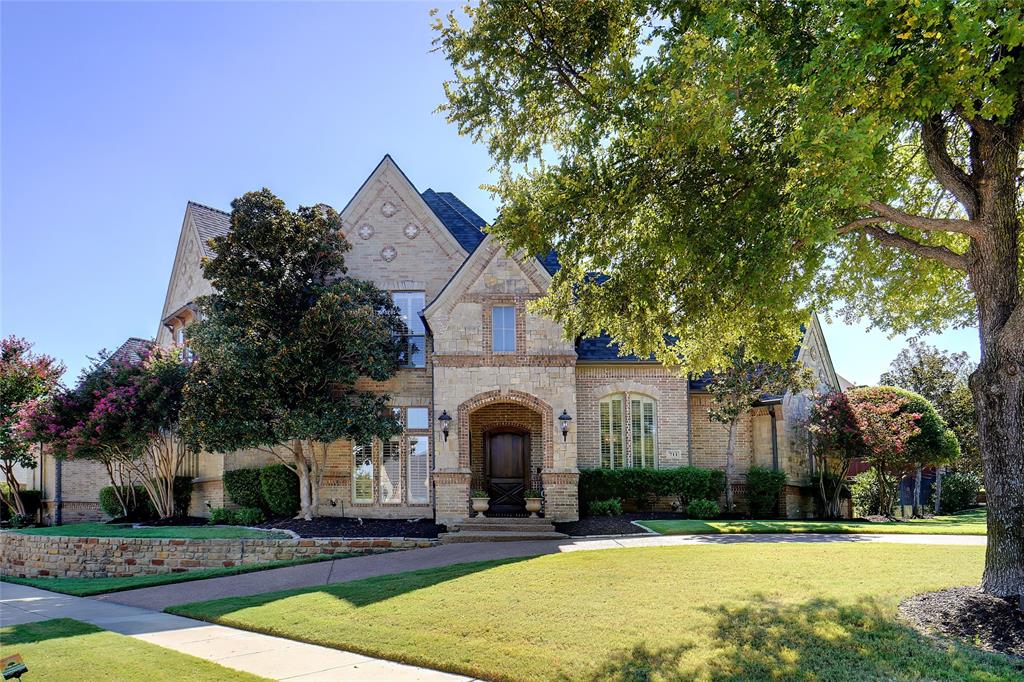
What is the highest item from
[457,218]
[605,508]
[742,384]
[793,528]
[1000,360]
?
[457,218]

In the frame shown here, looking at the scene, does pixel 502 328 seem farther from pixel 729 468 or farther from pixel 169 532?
pixel 169 532

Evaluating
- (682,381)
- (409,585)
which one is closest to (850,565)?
(409,585)

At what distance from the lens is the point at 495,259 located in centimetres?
2028

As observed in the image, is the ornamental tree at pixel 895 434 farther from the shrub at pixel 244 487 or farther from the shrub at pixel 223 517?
the shrub at pixel 223 517

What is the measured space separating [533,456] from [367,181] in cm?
953

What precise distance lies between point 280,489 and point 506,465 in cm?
637

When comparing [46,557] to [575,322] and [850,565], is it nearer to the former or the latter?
[575,322]

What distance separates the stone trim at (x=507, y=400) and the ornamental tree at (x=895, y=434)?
29.6 feet

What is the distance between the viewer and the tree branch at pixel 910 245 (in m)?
10.2

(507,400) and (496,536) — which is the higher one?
(507,400)

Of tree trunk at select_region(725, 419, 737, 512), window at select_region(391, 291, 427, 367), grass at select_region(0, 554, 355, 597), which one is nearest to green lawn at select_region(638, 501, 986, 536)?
tree trunk at select_region(725, 419, 737, 512)

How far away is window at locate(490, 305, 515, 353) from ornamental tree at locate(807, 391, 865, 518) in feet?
30.7

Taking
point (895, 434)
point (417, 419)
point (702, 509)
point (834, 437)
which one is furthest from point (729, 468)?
point (417, 419)

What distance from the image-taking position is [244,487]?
73.0 feet
